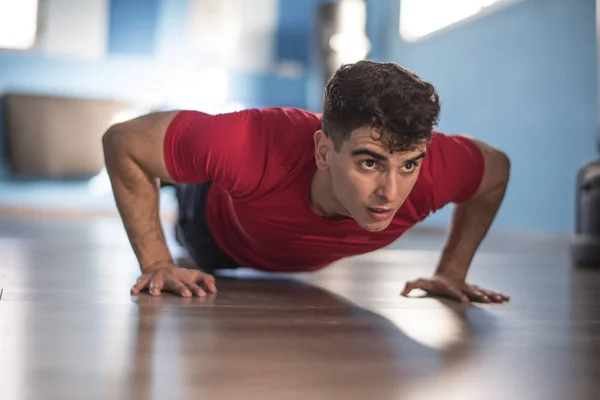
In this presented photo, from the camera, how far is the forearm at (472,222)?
5.99 feet

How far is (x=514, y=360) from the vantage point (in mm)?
1133

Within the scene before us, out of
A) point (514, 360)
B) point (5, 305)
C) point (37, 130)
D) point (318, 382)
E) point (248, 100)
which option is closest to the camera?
point (318, 382)

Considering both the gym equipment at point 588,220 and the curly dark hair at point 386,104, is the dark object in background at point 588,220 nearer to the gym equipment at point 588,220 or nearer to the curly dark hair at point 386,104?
the gym equipment at point 588,220

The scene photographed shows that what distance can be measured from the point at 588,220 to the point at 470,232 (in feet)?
3.56

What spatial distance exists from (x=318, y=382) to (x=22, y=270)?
4.24ft

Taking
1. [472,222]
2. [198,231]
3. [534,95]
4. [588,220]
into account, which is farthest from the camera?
[534,95]

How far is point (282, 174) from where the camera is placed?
5.33 ft

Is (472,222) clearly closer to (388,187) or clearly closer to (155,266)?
(388,187)

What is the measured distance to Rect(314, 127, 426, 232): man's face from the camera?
4.47ft

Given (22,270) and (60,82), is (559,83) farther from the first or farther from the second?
(60,82)

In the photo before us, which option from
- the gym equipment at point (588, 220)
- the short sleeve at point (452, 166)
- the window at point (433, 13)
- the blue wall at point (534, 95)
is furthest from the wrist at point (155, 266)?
the window at point (433, 13)

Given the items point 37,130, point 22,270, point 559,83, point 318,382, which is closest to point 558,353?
point 318,382

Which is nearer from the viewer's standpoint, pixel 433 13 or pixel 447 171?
pixel 447 171

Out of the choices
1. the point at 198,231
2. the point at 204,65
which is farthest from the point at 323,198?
the point at 204,65
